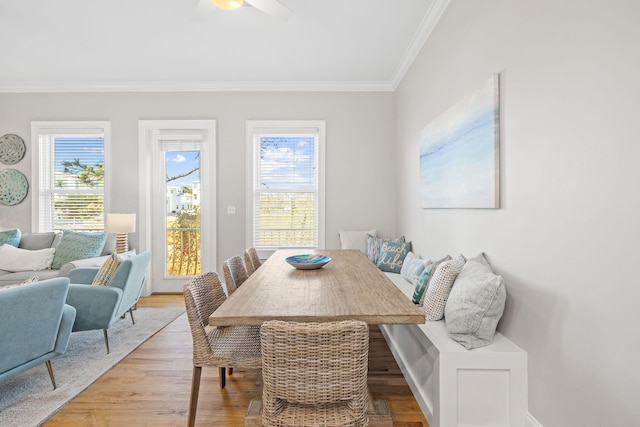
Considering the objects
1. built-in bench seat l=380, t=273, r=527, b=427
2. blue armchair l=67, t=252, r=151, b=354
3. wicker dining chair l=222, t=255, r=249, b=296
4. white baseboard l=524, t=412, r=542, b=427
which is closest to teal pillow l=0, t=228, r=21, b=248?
blue armchair l=67, t=252, r=151, b=354

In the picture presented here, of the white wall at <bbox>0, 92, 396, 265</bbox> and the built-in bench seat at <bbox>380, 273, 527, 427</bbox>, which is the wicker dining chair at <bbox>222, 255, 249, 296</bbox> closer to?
the built-in bench seat at <bbox>380, 273, 527, 427</bbox>

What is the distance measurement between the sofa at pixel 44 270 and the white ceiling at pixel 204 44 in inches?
77.5

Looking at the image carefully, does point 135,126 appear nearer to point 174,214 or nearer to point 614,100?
point 174,214

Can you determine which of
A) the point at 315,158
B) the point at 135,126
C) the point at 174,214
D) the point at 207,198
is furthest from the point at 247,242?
the point at 135,126

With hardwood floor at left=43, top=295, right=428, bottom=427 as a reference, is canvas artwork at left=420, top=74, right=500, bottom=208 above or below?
above

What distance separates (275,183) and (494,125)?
3154 mm

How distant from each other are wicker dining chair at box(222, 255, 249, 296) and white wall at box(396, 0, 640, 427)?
164cm

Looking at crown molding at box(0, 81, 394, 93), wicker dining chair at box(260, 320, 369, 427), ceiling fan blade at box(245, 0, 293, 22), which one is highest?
crown molding at box(0, 81, 394, 93)

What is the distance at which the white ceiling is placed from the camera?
2867 millimetres

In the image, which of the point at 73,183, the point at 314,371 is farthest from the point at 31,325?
the point at 73,183

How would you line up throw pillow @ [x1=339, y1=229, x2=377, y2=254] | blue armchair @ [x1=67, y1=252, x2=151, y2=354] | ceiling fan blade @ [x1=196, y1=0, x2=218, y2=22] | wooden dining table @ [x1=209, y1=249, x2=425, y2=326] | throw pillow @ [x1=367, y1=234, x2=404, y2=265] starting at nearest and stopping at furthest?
wooden dining table @ [x1=209, y1=249, x2=425, y2=326] < ceiling fan blade @ [x1=196, y1=0, x2=218, y2=22] < blue armchair @ [x1=67, y1=252, x2=151, y2=354] < throw pillow @ [x1=367, y1=234, x2=404, y2=265] < throw pillow @ [x1=339, y1=229, x2=377, y2=254]

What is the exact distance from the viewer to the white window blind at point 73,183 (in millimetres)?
4633

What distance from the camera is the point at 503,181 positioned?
1.89 m

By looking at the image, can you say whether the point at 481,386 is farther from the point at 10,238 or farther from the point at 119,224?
the point at 10,238
